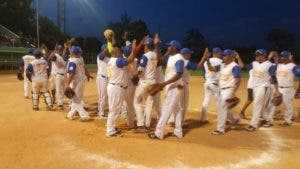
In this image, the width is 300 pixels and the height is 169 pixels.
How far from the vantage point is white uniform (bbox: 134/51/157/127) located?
9.82 meters

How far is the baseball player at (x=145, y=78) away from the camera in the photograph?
9812 mm

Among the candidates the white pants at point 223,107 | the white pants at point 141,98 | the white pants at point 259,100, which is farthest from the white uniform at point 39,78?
the white pants at point 259,100

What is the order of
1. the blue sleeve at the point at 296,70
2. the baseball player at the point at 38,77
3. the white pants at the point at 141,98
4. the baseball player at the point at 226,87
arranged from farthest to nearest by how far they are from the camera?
1. the baseball player at the point at 38,77
2. the blue sleeve at the point at 296,70
3. the white pants at the point at 141,98
4. the baseball player at the point at 226,87

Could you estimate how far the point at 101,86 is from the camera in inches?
466

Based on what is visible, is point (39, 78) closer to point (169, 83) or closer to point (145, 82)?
point (145, 82)

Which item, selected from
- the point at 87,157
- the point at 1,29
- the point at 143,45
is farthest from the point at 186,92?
the point at 1,29

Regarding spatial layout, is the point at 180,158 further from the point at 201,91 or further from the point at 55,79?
the point at 201,91

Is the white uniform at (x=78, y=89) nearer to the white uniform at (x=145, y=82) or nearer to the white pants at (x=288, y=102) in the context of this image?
the white uniform at (x=145, y=82)

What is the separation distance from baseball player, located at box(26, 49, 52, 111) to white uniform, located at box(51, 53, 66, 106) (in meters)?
0.39

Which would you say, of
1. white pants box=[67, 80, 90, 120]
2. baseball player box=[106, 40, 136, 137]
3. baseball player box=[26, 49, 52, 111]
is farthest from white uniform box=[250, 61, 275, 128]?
baseball player box=[26, 49, 52, 111]

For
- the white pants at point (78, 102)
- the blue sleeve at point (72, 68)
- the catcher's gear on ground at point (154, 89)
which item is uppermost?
the blue sleeve at point (72, 68)

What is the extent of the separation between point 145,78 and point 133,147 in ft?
7.03

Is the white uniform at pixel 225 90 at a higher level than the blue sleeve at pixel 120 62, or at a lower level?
lower

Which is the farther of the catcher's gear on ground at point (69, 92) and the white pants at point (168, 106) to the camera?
the catcher's gear on ground at point (69, 92)
